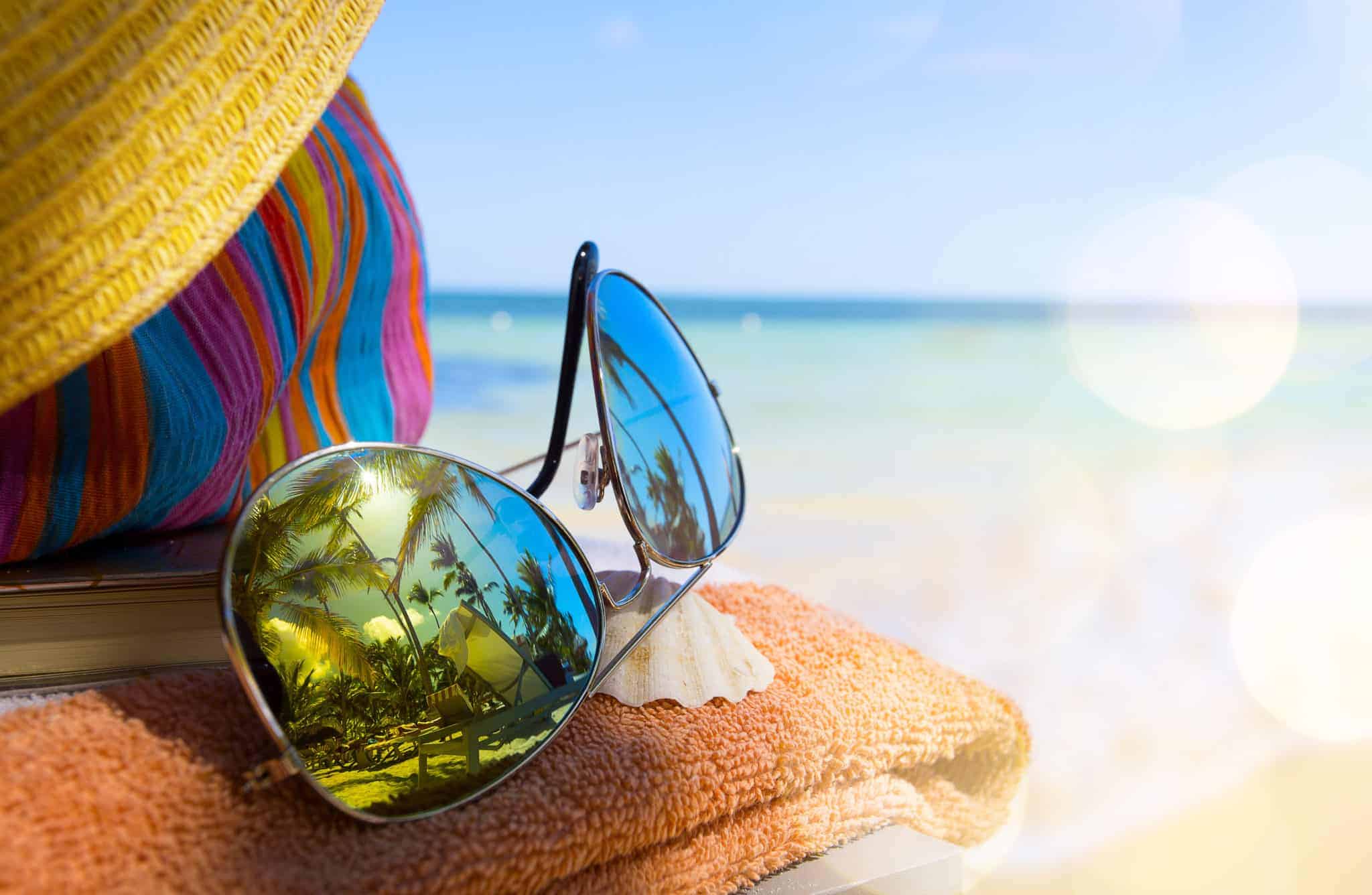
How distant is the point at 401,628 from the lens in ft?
0.99

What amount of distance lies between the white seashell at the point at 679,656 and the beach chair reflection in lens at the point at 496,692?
0.11 feet

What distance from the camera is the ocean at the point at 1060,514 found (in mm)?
888

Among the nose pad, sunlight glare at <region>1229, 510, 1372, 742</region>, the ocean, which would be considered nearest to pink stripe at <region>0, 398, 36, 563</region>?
the nose pad

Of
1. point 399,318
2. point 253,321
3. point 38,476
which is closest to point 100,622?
point 38,476

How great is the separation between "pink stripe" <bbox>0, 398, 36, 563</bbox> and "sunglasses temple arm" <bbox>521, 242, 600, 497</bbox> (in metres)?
0.21

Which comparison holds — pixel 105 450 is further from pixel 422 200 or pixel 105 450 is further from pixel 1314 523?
pixel 422 200

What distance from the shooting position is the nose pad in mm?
426

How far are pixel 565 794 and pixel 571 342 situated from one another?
245 millimetres

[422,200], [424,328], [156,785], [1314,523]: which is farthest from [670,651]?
[422,200]

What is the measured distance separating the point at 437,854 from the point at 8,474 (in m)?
0.25

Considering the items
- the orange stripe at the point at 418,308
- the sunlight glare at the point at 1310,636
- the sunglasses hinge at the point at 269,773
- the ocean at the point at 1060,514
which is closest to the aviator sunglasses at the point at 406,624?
the sunglasses hinge at the point at 269,773

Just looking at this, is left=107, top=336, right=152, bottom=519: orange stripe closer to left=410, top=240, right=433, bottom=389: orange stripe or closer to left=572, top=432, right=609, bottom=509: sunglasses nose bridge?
left=572, top=432, right=609, bottom=509: sunglasses nose bridge

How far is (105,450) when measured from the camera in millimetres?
386

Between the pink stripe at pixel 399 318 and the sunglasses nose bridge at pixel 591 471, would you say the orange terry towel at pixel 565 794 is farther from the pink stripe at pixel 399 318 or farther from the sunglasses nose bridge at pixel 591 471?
the pink stripe at pixel 399 318
